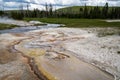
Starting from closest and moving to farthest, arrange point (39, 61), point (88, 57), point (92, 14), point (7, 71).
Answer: point (7, 71)
point (39, 61)
point (88, 57)
point (92, 14)

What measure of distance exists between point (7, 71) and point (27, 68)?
166 centimetres

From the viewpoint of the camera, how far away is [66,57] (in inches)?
788

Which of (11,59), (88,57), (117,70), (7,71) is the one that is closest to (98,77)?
(117,70)

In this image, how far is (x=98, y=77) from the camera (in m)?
14.0

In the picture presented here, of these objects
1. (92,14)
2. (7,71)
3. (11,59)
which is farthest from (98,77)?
(92,14)

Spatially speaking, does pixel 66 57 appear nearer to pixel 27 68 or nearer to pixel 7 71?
pixel 27 68

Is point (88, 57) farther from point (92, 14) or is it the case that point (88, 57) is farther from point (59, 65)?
point (92, 14)

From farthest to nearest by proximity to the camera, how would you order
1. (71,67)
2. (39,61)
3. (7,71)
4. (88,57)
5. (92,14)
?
(92,14), (88,57), (39,61), (71,67), (7,71)

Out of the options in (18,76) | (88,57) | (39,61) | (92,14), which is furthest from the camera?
(92,14)

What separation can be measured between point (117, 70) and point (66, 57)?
245 inches

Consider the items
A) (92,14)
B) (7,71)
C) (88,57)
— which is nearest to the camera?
(7,71)

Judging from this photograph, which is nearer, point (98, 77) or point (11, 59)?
point (98, 77)

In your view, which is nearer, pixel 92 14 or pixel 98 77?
pixel 98 77

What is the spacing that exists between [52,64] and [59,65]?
2.34ft
